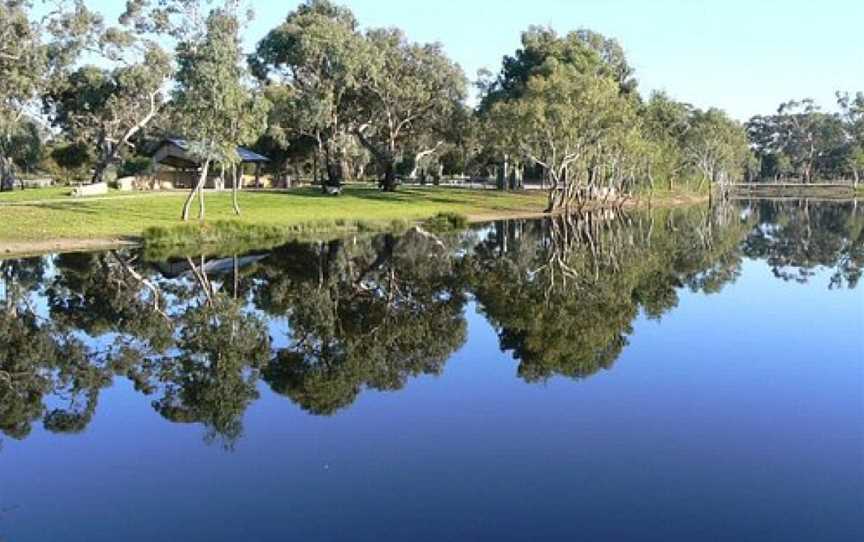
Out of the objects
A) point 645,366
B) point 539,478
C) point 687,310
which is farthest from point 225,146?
point 539,478

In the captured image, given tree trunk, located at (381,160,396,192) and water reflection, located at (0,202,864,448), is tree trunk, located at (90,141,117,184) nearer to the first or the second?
tree trunk, located at (381,160,396,192)

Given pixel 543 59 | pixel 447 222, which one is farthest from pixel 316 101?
pixel 543 59

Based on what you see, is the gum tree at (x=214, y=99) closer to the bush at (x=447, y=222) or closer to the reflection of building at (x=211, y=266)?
the reflection of building at (x=211, y=266)

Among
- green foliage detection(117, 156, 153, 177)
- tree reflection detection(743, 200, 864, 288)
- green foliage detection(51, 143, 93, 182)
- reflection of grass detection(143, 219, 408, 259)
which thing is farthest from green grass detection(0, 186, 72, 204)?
tree reflection detection(743, 200, 864, 288)

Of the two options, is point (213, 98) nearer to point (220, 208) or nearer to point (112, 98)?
point (220, 208)

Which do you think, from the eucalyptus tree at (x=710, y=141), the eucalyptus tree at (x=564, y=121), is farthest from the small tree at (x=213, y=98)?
the eucalyptus tree at (x=710, y=141)

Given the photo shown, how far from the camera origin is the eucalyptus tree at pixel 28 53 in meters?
62.4

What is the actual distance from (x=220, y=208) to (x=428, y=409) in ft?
155

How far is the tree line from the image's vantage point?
48.9 metres

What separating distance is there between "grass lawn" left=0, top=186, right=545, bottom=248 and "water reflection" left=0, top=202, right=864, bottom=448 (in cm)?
680

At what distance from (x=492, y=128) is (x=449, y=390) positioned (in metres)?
61.8

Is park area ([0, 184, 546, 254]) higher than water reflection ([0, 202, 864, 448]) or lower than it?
higher

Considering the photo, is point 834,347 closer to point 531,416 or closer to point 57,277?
point 531,416

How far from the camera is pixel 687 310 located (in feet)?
81.9
